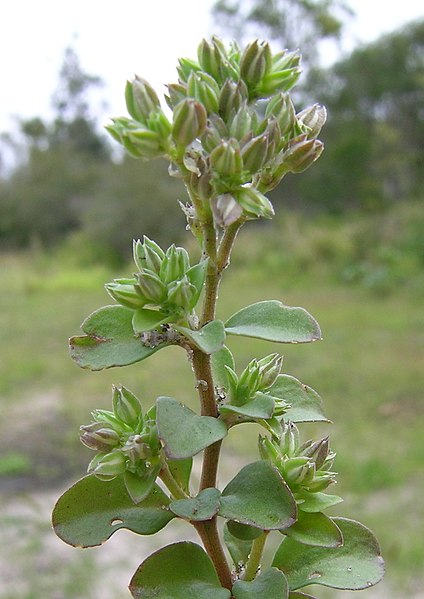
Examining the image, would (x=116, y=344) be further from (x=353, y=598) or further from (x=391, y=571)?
(x=391, y=571)

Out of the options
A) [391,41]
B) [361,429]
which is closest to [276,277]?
[361,429]

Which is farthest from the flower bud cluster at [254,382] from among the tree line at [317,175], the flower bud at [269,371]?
the tree line at [317,175]

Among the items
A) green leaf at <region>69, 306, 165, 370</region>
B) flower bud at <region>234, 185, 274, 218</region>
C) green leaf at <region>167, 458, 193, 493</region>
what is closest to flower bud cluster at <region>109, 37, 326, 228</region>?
flower bud at <region>234, 185, 274, 218</region>

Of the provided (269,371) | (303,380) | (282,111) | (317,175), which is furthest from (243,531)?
(317,175)

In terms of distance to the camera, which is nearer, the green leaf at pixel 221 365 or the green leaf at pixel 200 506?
the green leaf at pixel 200 506

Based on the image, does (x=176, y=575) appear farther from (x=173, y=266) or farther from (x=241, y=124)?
(x=241, y=124)

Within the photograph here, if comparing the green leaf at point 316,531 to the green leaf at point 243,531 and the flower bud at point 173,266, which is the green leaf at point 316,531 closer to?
the green leaf at point 243,531

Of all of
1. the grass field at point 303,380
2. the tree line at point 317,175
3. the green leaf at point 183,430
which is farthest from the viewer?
the tree line at point 317,175

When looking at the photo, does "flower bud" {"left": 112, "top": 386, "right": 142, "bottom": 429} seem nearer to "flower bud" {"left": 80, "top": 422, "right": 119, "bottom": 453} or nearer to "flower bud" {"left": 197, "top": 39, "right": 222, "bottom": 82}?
"flower bud" {"left": 80, "top": 422, "right": 119, "bottom": 453}
